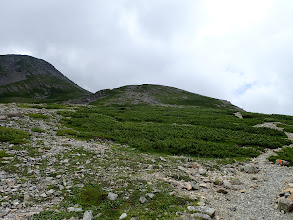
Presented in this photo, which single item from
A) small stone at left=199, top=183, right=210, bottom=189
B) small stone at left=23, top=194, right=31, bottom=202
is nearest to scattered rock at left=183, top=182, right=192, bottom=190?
small stone at left=199, top=183, right=210, bottom=189

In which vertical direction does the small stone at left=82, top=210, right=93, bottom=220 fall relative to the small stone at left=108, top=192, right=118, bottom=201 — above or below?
→ below

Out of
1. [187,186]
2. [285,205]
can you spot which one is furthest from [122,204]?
[285,205]

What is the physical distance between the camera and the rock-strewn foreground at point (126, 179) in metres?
8.45

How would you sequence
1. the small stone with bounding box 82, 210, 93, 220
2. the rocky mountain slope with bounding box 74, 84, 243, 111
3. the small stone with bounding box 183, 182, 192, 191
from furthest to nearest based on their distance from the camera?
the rocky mountain slope with bounding box 74, 84, 243, 111 < the small stone with bounding box 183, 182, 192, 191 < the small stone with bounding box 82, 210, 93, 220

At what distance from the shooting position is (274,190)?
35.9ft

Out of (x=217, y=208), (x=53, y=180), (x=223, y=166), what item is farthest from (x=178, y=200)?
(x=223, y=166)

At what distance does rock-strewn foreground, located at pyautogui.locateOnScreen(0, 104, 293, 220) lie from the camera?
27.7 ft

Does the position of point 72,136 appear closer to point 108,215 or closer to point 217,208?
point 108,215

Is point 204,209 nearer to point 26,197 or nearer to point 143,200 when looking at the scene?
point 143,200

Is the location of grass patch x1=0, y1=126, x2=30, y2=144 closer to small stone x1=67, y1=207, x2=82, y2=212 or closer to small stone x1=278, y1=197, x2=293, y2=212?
small stone x1=67, y1=207, x2=82, y2=212

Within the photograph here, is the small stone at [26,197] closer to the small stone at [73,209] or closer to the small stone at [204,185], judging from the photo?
the small stone at [73,209]

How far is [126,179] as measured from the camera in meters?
11.4

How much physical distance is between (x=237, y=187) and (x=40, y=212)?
1101cm

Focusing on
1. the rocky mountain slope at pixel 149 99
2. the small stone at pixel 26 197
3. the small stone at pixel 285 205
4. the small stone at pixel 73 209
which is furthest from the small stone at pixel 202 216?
the rocky mountain slope at pixel 149 99
